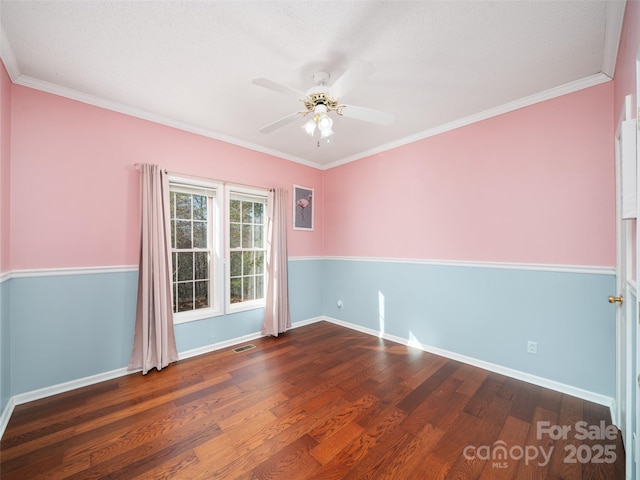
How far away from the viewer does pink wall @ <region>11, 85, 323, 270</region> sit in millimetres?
2182

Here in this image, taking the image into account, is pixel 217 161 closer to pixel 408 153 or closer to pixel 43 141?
pixel 43 141

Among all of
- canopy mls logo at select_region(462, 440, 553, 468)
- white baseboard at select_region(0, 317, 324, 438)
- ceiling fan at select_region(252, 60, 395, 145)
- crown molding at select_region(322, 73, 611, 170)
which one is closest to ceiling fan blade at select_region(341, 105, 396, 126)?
ceiling fan at select_region(252, 60, 395, 145)

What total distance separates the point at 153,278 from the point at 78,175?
114 centimetres

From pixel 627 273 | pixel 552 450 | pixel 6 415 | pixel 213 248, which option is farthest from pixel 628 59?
pixel 6 415

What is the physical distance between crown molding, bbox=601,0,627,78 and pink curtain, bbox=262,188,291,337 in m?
3.27

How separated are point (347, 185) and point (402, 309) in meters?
2.02

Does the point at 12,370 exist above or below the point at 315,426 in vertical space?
above

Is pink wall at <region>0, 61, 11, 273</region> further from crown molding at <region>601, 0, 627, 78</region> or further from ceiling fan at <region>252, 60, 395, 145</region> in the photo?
crown molding at <region>601, 0, 627, 78</region>

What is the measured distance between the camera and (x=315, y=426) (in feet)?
6.24

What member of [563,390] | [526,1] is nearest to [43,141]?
[526,1]

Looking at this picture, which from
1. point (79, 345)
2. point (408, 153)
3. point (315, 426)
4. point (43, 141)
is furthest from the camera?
point (408, 153)

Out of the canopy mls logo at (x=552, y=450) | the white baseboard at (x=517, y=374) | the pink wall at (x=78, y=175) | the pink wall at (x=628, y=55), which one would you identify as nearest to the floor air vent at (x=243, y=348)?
the pink wall at (x=78, y=175)

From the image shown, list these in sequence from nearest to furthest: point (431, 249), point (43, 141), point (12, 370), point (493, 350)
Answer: point (12, 370), point (43, 141), point (493, 350), point (431, 249)

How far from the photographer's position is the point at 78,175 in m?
2.41
